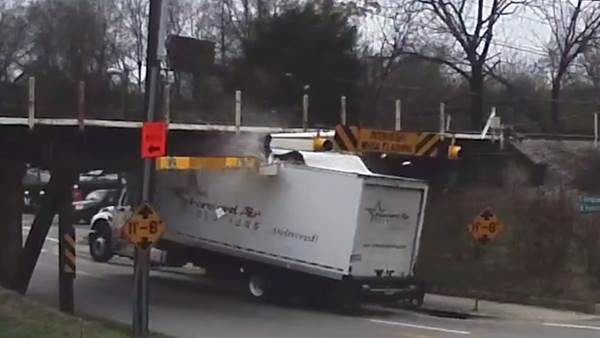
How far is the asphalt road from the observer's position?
71.4ft

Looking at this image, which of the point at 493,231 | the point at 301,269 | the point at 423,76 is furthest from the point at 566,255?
the point at 423,76

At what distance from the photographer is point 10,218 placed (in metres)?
28.5

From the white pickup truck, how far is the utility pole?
267 inches

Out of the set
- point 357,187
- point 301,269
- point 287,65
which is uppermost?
point 287,65

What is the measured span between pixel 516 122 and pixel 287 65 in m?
10.1

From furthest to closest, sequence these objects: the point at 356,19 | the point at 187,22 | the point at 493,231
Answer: the point at 187,22 < the point at 356,19 < the point at 493,231

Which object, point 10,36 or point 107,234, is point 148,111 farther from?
point 10,36

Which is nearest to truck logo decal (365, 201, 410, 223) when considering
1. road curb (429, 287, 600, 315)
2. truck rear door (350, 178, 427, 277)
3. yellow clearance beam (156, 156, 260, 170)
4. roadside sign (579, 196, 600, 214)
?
truck rear door (350, 178, 427, 277)

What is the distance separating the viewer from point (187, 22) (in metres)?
69.9

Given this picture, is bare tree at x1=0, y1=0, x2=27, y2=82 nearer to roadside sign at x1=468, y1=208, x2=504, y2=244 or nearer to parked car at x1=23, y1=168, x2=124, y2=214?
parked car at x1=23, y1=168, x2=124, y2=214

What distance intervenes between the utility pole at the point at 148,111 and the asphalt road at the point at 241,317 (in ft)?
5.88

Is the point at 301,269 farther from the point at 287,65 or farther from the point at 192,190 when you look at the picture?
the point at 287,65

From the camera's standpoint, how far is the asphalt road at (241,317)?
21.8 metres

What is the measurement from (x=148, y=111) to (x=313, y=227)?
A: 7.53 meters
